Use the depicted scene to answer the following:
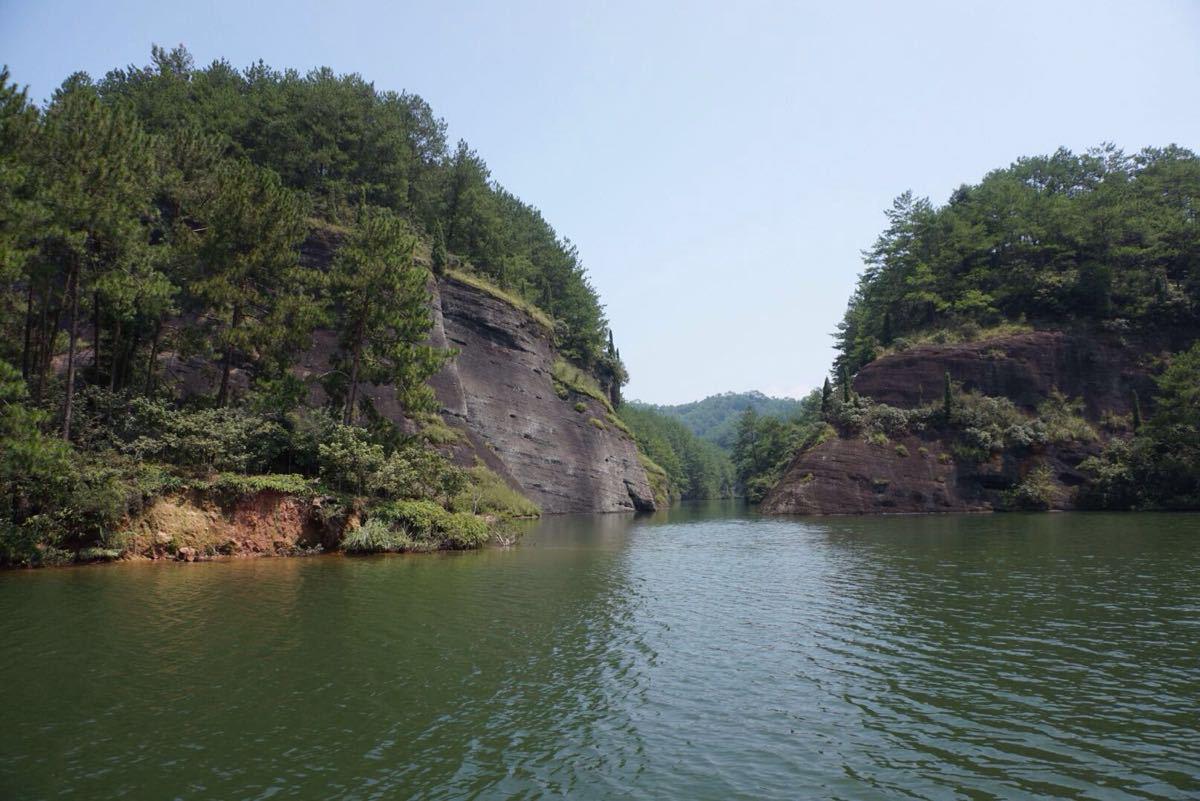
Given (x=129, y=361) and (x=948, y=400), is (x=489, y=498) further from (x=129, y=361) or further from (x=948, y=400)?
(x=948, y=400)

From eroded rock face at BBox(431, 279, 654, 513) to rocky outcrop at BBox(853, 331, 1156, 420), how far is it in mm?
27314

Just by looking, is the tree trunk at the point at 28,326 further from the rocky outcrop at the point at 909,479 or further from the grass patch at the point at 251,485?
the rocky outcrop at the point at 909,479

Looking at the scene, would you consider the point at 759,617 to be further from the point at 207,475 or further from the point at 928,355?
the point at 928,355

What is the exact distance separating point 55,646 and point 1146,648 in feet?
68.6

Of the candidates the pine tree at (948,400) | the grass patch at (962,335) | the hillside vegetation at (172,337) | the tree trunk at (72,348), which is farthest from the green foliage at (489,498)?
the grass patch at (962,335)

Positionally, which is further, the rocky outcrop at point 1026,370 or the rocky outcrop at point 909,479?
the rocky outcrop at point 1026,370

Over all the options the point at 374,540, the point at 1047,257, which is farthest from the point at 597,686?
the point at 1047,257

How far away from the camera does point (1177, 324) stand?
2704 inches

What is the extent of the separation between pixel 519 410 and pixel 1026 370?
156 feet

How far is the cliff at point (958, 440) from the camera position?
60.7 meters

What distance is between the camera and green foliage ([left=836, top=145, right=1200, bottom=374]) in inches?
2773

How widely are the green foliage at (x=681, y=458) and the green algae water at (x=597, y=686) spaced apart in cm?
11474

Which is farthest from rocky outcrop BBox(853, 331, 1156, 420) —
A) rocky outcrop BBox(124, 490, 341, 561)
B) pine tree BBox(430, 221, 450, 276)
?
rocky outcrop BBox(124, 490, 341, 561)

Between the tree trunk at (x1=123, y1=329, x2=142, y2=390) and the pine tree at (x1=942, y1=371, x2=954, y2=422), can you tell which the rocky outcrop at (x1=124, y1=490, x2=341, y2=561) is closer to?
the tree trunk at (x1=123, y1=329, x2=142, y2=390)
